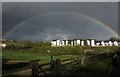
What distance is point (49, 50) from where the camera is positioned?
111750mm

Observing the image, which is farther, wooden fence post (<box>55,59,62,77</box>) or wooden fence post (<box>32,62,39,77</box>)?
wooden fence post (<box>55,59,62,77</box>)

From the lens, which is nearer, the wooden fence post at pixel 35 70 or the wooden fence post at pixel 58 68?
the wooden fence post at pixel 35 70

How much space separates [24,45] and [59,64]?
105 m

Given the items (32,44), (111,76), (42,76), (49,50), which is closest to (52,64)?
(42,76)

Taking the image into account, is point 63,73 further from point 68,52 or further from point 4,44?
point 4,44

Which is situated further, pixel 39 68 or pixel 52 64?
pixel 52 64

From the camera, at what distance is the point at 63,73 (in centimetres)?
1716

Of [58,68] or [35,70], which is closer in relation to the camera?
[35,70]

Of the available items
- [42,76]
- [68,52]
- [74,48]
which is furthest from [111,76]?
[74,48]

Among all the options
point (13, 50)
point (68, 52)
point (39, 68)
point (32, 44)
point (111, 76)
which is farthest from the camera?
point (32, 44)

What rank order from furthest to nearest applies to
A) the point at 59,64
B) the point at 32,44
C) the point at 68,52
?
the point at 32,44
the point at 68,52
the point at 59,64

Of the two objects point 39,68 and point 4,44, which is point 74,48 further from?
point 39,68

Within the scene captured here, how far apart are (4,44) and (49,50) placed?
2323 centimetres

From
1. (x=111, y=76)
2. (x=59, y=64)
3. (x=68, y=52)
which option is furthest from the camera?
(x=68, y=52)
